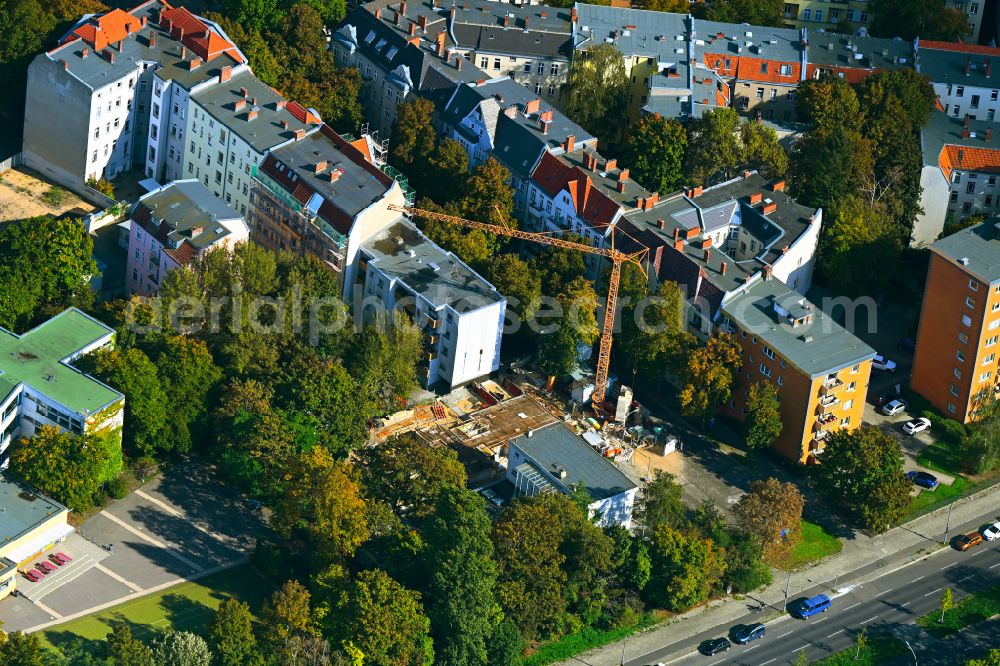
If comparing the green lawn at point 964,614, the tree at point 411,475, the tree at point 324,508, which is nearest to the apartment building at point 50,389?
the tree at point 324,508

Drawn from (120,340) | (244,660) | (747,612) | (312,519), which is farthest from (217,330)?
(747,612)

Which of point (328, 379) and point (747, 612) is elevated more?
point (328, 379)

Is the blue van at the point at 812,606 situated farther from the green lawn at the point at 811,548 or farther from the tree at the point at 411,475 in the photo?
the tree at the point at 411,475

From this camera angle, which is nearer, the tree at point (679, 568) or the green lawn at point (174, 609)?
the green lawn at point (174, 609)

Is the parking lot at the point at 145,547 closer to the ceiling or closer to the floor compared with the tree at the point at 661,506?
closer to the floor

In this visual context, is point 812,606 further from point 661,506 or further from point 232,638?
point 232,638

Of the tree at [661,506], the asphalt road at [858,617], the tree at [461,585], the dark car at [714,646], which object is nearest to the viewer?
the tree at [461,585]

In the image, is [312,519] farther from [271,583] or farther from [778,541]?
[778,541]
